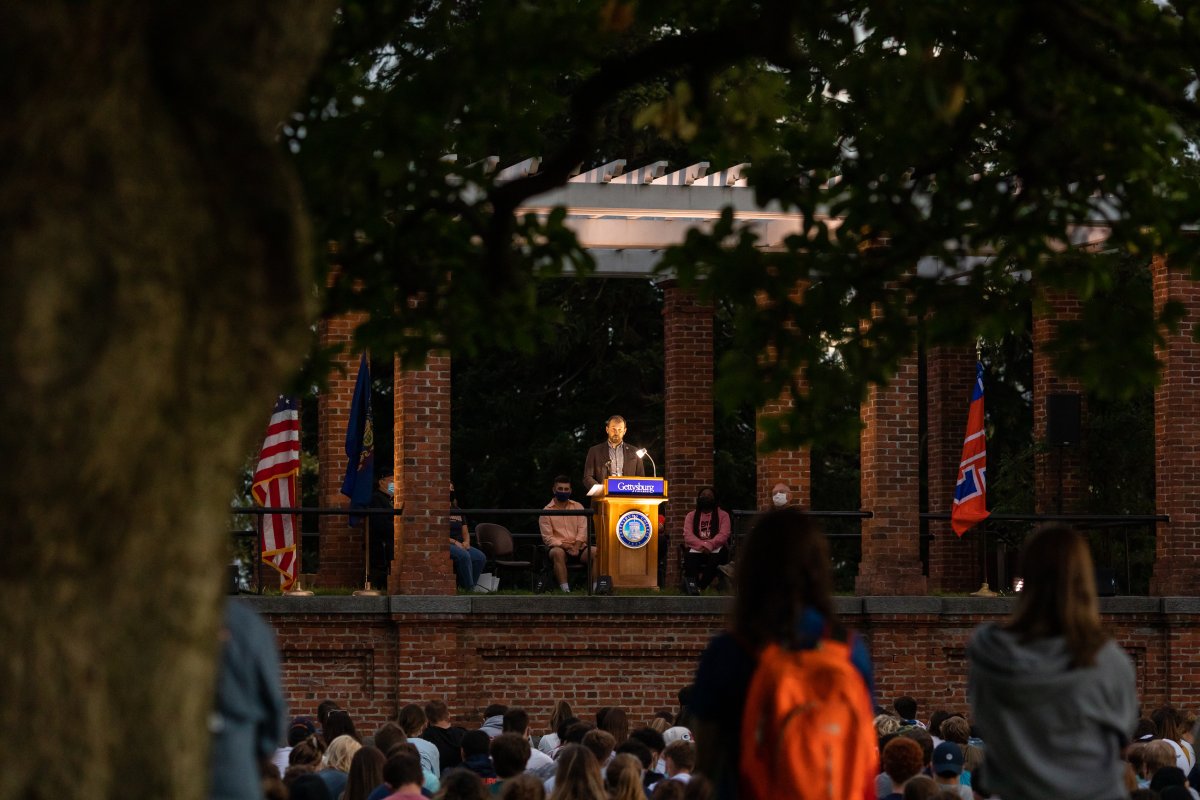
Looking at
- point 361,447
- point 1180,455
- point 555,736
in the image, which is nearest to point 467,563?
point 361,447

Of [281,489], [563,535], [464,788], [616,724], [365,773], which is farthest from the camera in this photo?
[563,535]

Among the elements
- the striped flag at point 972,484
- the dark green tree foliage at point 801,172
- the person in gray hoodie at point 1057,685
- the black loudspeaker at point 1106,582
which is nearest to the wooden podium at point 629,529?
the striped flag at point 972,484

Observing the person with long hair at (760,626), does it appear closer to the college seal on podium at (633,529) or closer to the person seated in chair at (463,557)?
the college seal on podium at (633,529)

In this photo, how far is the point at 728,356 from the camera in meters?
8.04

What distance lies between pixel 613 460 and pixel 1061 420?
19.9ft

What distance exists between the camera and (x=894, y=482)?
22.2 meters

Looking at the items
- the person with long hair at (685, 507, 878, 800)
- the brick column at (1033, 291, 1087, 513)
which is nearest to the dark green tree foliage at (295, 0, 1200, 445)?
the person with long hair at (685, 507, 878, 800)

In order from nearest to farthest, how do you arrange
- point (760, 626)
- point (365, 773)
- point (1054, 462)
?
point (760, 626) < point (365, 773) < point (1054, 462)

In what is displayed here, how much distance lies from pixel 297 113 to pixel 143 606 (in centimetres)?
469

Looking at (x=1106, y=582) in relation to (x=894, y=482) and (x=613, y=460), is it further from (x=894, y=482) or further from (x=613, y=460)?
(x=613, y=460)

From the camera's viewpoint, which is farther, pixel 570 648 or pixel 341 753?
pixel 570 648

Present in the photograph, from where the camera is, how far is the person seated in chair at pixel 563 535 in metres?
21.9

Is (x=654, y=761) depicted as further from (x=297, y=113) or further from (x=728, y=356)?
(x=297, y=113)

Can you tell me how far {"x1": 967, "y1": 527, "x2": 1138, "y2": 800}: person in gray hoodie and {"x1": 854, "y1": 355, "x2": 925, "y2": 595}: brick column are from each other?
53.3ft
